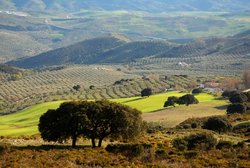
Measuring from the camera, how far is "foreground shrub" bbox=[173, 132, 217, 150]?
3512cm

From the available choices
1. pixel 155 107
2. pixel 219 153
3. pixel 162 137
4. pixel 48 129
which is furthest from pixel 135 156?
pixel 155 107

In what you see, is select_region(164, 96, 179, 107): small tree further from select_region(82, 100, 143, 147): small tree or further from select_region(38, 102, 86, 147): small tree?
select_region(38, 102, 86, 147): small tree

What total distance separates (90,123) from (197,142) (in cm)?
818

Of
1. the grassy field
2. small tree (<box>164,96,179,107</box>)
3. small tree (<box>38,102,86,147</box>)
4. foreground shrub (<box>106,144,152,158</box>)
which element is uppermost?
small tree (<box>38,102,86,147</box>)

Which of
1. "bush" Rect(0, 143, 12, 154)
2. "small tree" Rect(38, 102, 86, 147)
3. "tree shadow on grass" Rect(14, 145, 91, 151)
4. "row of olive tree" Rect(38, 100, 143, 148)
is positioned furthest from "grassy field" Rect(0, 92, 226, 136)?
"bush" Rect(0, 143, 12, 154)

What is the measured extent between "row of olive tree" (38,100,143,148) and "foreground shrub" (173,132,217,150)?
3722 mm

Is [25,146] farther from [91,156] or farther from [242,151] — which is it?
[242,151]

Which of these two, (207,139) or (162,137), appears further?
(162,137)

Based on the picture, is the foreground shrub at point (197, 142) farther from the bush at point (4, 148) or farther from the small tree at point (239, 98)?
the small tree at point (239, 98)

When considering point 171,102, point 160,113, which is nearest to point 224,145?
point 160,113

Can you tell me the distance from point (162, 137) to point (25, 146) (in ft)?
44.4

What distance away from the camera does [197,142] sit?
36094 mm

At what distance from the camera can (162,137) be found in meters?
44.3

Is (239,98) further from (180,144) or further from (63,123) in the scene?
(63,123)
